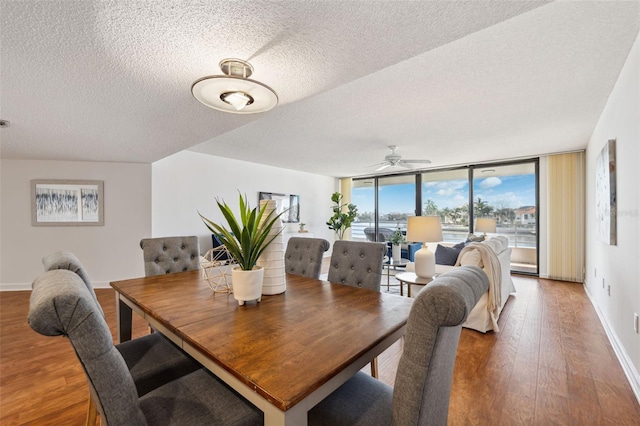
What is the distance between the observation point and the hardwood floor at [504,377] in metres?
1.63

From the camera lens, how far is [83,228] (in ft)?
14.6

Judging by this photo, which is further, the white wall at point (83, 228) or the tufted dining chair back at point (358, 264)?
the white wall at point (83, 228)

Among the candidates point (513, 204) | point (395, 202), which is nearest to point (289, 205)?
point (395, 202)

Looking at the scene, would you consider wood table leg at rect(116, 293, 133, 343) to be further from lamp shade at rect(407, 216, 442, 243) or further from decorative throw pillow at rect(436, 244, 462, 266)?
decorative throw pillow at rect(436, 244, 462, 266)

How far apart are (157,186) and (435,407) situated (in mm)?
5029

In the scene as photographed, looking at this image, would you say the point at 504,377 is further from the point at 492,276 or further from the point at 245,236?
the point at 245,236

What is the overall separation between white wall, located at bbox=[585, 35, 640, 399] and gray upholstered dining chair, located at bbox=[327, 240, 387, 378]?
172cm

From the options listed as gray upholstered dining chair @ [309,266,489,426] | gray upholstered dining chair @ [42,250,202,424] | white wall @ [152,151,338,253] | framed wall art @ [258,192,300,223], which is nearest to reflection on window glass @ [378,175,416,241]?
framed wall art @ [258,192,300,223]

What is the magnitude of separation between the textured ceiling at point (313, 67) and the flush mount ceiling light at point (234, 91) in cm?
9

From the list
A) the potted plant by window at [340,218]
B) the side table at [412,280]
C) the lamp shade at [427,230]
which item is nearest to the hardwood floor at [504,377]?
the side table at [412,280]

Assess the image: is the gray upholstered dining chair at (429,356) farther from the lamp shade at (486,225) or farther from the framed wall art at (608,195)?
the lamp shade at (486,225)

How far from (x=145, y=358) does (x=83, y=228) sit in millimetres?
4268

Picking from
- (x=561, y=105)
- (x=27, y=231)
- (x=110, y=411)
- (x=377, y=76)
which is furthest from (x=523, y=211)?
(x=27, y=231)

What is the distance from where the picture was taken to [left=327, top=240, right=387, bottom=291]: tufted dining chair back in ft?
6.05
